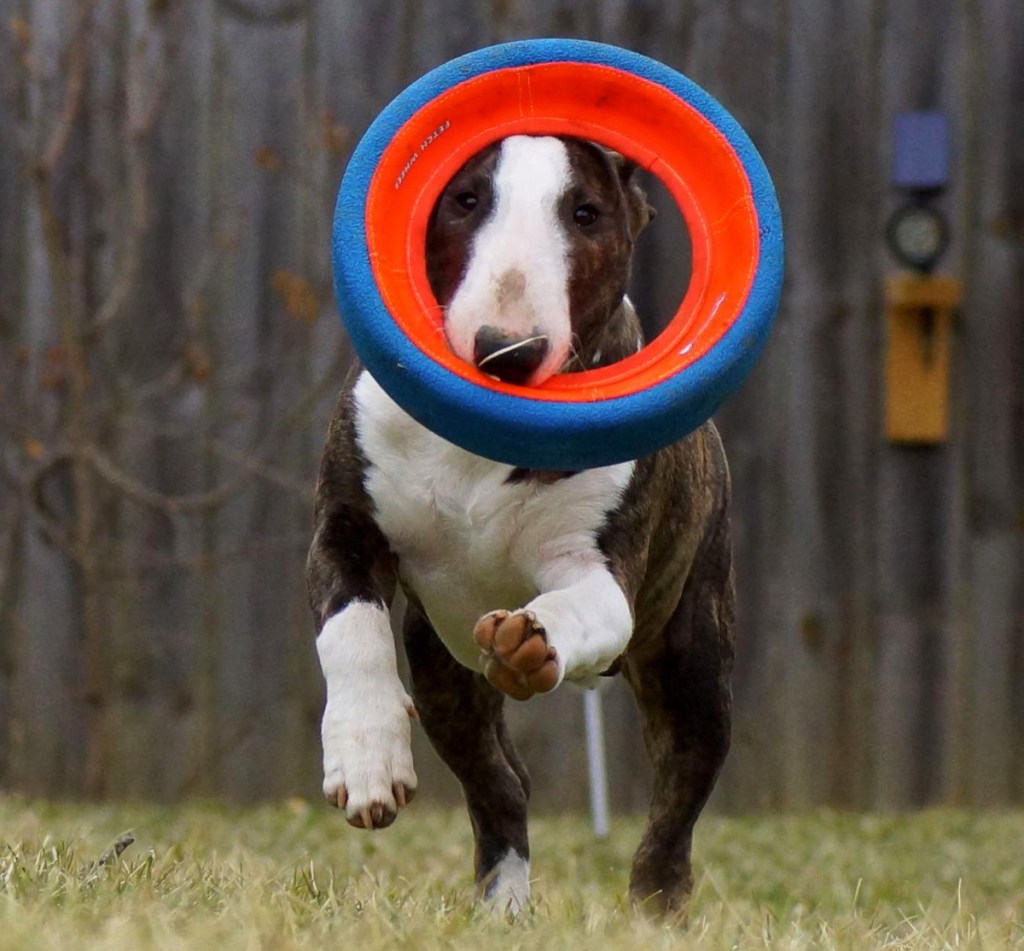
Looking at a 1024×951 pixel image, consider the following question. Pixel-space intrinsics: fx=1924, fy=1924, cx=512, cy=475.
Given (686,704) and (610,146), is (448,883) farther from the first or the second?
(610,146)

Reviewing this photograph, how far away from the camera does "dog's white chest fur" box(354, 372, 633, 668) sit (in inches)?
133

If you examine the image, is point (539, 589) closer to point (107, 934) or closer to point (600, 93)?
point (600, 93)

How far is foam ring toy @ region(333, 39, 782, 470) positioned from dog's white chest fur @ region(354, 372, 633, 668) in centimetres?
25

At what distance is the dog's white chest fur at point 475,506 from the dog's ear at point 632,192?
0.44m

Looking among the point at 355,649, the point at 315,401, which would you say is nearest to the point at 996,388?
the point at 315,401

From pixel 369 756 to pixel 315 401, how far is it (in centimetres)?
307

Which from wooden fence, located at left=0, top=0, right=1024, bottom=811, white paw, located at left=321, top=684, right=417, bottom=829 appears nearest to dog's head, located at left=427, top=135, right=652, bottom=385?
white paw, located at left=321, top=684, right=417, bottom=829

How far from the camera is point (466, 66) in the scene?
10.9 feet

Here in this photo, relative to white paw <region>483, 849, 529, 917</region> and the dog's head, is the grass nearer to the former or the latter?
white paw <region>483, 849, 529, 917</region>

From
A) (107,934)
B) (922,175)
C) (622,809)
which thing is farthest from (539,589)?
(922,175)

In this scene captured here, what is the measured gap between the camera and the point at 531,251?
3045 millimetres

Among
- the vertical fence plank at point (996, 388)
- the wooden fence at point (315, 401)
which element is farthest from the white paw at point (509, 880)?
the vertical fence plank at point (996, 388)

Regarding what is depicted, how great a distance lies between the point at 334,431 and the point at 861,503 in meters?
2.77

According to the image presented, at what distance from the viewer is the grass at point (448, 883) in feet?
8.49
